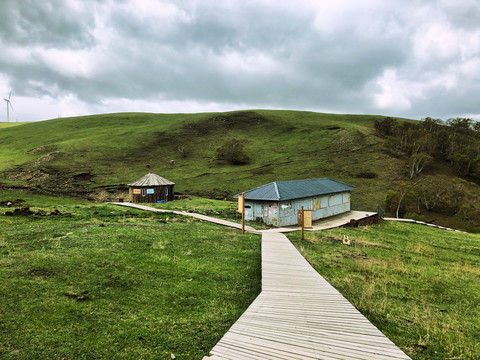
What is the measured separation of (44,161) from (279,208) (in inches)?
2640

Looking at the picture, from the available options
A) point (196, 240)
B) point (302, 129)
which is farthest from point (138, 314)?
point (302, 129)

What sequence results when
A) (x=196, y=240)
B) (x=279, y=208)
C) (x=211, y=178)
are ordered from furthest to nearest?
(x=211, y=178), (x=279, y=208), (x=196, y=240)

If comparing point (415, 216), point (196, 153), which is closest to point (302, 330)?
point (415, 216)

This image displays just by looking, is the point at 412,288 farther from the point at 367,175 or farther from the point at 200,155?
the point at 200,155

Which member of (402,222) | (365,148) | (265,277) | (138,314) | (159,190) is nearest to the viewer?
(138,314)

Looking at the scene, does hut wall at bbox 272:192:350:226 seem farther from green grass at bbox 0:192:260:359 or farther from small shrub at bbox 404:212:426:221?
small shrub at bbox 404:212:426:221

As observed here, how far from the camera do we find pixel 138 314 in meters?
7.65

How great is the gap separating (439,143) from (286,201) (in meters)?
72.7

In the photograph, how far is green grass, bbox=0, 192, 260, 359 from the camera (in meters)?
6.21

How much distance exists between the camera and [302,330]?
604cm

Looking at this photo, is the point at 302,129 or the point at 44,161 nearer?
the point at 44,161

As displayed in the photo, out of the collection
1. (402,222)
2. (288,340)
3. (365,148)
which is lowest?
(402,222)

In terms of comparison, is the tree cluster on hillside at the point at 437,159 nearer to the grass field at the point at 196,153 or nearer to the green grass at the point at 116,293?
the grass field at the point at 196,153

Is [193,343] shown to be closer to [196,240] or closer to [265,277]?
[265,277]
